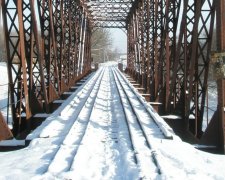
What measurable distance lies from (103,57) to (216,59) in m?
99.2

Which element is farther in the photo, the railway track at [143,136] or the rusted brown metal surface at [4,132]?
the rusted brown metal surface at [4,132]

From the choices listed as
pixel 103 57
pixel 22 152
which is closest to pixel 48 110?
pixel 22 152

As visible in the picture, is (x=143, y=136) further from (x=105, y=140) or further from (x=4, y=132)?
(x=4, y=132)

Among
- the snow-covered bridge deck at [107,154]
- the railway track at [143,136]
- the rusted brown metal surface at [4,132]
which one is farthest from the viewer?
the rusted brown metal surface at [4,132]

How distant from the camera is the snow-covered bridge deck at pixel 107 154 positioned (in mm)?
4680

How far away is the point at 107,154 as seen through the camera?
5.62 m

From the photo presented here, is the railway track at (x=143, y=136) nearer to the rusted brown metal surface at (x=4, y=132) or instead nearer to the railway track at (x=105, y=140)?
the railway track at (x=105, y=140)

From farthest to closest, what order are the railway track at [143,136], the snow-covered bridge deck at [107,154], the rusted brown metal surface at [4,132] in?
1. the rusted brown metal surface at [4,132]
2. the railway track at [143,136]
3. the snow-covered bridge deck at [107,154]

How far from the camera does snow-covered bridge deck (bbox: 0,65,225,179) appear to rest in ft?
15.4

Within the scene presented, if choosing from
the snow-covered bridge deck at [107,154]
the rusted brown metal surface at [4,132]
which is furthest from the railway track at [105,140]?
the rusted brown metal surface at [4,132]

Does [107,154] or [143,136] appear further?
[143,136]

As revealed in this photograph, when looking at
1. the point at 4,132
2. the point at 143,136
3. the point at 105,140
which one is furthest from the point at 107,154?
the point at 4,132

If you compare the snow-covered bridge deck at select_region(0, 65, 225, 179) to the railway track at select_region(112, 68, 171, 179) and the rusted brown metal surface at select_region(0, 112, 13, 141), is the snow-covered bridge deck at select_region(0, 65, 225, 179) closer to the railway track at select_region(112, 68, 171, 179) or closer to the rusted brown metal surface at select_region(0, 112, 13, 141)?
the railway track at select_region(112, 68, 171, 179)

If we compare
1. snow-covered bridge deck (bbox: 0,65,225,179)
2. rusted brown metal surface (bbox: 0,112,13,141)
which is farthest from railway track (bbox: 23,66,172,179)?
rusted brown metal surface (bbox: 0,112,13,141)
